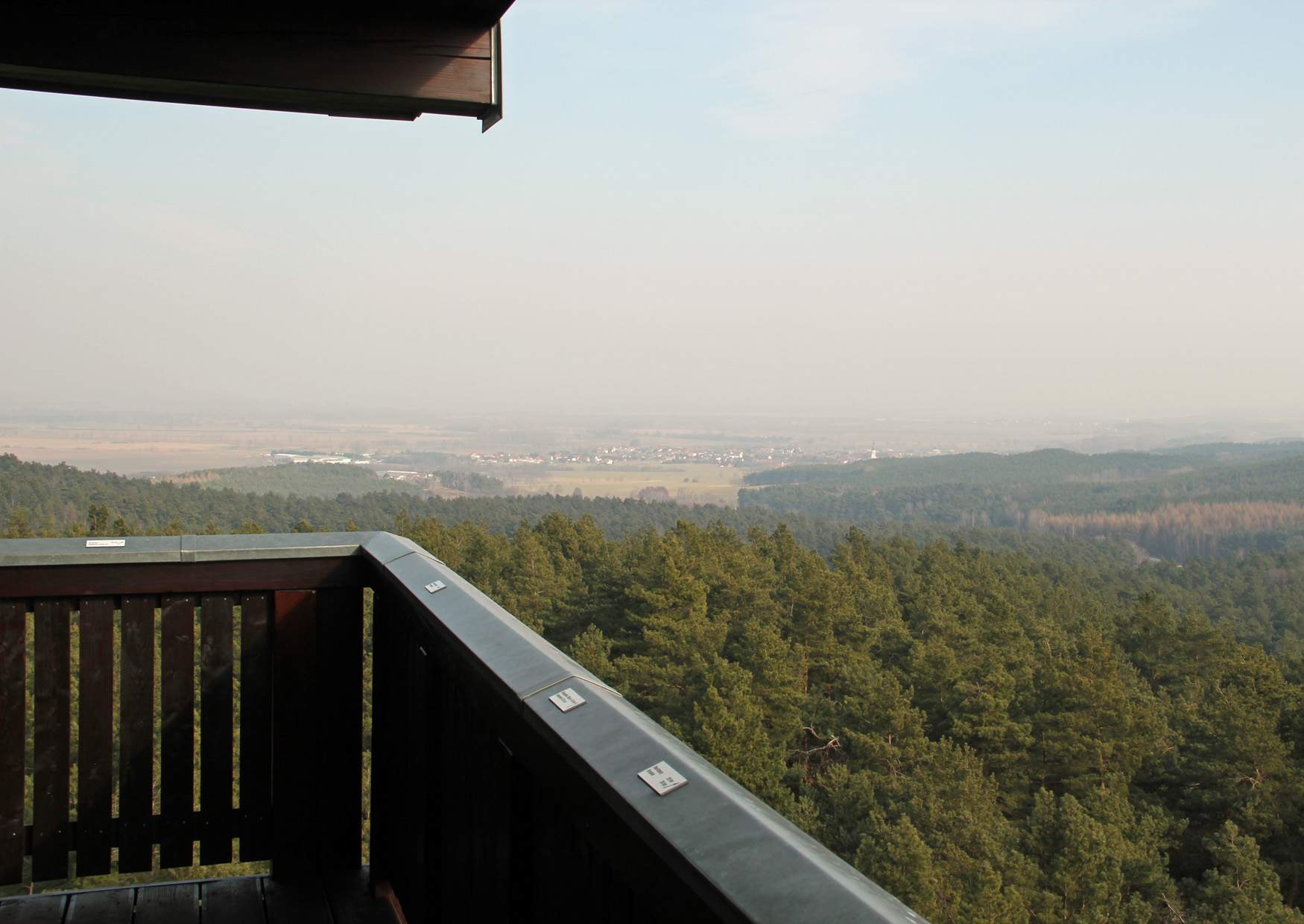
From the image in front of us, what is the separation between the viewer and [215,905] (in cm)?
183

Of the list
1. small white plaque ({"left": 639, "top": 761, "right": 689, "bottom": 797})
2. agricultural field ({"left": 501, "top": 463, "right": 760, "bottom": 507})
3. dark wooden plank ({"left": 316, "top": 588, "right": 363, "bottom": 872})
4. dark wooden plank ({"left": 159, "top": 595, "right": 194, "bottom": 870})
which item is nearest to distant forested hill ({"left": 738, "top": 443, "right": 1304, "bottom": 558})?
agricultural field ({"left": 501, "top": 463, "right": 760, "bottom": 507})

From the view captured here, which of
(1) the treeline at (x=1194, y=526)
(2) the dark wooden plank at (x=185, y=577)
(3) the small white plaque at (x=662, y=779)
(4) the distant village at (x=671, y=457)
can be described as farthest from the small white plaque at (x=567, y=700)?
(1) the treeline at (x=1194, y=526)

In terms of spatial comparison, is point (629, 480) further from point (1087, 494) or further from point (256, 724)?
point (256, 724)

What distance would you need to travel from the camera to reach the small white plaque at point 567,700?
867mm

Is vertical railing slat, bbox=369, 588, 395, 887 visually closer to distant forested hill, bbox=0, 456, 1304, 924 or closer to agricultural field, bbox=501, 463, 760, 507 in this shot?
distant forested hill, bbox=0, 456, 1304, 924

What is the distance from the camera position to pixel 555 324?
101 meters

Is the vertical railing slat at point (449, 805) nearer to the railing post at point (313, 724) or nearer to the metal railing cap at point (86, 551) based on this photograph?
the railing post at point (313, 724)

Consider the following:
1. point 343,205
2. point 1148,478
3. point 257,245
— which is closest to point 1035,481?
point 1148,478

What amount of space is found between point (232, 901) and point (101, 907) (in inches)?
9.2

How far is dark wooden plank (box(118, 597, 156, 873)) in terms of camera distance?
1.83m

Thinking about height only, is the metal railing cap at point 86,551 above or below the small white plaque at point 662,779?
above

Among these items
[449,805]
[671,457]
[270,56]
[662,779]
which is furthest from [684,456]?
[662,779]

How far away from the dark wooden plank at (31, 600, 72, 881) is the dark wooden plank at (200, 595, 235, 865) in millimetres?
230

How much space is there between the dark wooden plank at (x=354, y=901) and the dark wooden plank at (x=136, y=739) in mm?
236
